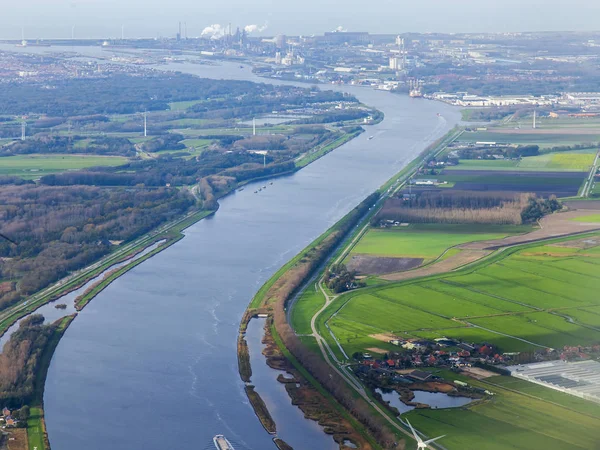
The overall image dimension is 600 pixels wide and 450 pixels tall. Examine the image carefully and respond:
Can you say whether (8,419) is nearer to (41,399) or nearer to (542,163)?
(41,399)

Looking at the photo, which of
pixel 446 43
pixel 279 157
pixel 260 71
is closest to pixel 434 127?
pixel 279 157

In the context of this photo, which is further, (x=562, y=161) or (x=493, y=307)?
(x=562, y=161)

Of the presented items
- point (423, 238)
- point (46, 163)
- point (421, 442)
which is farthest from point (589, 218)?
point (46, 163)

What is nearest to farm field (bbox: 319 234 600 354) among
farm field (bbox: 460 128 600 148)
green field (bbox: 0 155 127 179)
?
green field (bbox: 0 155 127 179)

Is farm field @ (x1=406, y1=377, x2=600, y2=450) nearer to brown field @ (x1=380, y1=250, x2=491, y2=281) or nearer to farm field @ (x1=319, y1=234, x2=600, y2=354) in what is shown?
farm field @ (x1=319, y1=234, x2=600, y2=354)

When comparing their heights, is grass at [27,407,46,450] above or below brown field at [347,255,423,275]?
below

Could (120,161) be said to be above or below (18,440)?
below
